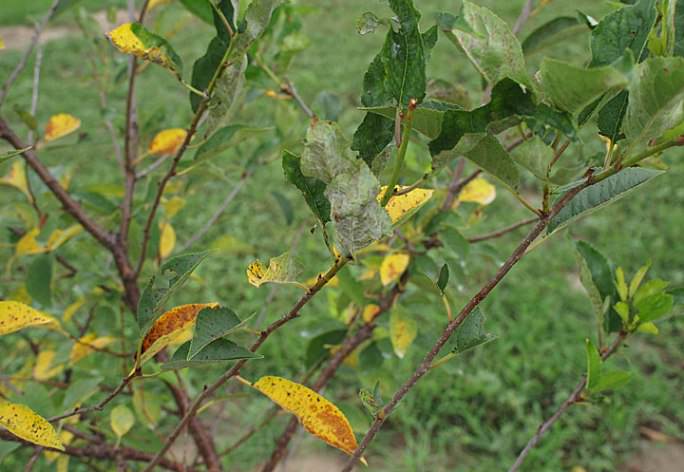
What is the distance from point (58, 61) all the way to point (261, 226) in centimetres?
339

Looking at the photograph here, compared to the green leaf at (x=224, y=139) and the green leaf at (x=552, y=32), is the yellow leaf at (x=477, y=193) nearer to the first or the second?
the green leaf at (x=552, y=32)

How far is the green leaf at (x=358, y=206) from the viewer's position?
471mm

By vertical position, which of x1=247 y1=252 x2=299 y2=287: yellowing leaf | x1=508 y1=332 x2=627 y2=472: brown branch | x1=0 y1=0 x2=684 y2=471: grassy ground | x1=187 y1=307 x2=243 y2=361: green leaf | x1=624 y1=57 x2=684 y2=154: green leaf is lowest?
x1=0 y1=0 x2=684 y2=471: grassy ground

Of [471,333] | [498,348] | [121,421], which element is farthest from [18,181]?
[498,348]

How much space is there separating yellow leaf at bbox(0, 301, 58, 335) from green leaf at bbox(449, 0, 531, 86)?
513mm

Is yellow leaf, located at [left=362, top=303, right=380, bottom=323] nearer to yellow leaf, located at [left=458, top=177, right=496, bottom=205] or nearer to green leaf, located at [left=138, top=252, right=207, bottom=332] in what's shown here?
yellow leaf, located at [left=458, top=177, right=496, bottom=205]

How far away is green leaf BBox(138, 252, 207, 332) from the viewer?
0.65 m

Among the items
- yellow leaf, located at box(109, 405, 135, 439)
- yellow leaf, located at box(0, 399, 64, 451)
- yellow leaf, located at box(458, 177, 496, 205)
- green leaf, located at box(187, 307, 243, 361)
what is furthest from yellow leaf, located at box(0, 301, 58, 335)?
yellow leaf, located at box(458, 177, 496, 205)

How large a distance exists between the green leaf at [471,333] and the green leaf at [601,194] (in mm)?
109

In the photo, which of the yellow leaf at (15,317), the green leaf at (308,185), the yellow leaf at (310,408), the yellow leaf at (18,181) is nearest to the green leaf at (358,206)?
the green leaf at (308,185)

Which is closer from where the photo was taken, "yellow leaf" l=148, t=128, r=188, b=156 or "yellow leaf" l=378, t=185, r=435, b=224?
"yellow leaf" l=378, t=185, r=435, b=224

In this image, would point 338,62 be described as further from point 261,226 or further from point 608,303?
point 608,303

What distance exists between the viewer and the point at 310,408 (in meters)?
0.72

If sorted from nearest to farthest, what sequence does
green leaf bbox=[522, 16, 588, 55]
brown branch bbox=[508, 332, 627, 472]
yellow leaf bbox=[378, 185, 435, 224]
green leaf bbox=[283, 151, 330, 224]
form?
green leaf bbox=[283, 151, 330, 224] < yellow leaf bbox=[378, 185, 435, 224] < brown branch bbox=[508, 332, 627, 472] < green leaf bbox=[522, 16, 588, 55]
